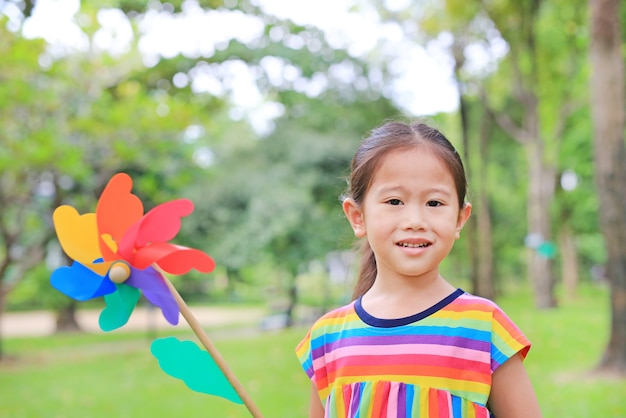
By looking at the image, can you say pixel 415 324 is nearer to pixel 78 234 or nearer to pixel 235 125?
pixel 78 234

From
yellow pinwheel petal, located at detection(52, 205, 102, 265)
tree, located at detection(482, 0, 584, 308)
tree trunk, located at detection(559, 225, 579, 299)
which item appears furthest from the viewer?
tree trunk, located at detection(559, 225, 579, 299)

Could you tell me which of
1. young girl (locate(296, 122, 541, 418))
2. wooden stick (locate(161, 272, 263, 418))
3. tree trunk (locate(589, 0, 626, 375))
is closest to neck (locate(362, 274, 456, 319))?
young girl (locate(296, 122, 541, 418))

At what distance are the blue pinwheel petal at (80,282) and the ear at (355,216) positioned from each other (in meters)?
0.46

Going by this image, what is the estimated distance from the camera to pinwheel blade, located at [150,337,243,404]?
1.34m

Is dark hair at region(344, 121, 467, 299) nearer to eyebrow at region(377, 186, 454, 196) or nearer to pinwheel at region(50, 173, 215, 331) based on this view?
eyebrow at region(377, 186, 454, 196)

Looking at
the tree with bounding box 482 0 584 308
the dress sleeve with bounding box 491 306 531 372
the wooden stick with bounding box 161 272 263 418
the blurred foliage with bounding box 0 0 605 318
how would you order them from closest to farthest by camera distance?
the dress sleeve with bounding box 491 306 531 372
the wooden stick with bounding box 161 272 263 418
the blurred foliage with bounding box 0 0 605 318
the tree with bounding box 482 0 584 308

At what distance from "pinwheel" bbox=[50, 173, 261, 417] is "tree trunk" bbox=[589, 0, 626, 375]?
5.12m

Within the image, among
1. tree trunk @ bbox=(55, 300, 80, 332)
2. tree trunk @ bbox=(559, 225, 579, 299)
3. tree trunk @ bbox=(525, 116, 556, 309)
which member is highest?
tree trunk @ bbox=(525, 116, 556, 309)

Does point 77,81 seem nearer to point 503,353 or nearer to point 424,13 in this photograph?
point 424,13

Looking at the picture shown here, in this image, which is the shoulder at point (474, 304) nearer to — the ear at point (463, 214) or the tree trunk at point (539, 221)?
the ear at point (463, 214)

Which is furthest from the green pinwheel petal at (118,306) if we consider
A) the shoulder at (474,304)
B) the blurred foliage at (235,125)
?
the blurred foliage at (235,125)

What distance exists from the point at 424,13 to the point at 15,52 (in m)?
7.20

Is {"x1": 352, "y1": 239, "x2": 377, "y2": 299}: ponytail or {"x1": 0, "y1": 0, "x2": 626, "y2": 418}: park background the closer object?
{"x1": 352, "y1": 239, "x2": 377, "y2": 299}: ponytail

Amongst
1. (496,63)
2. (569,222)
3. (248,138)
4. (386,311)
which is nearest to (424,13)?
(496,63)
